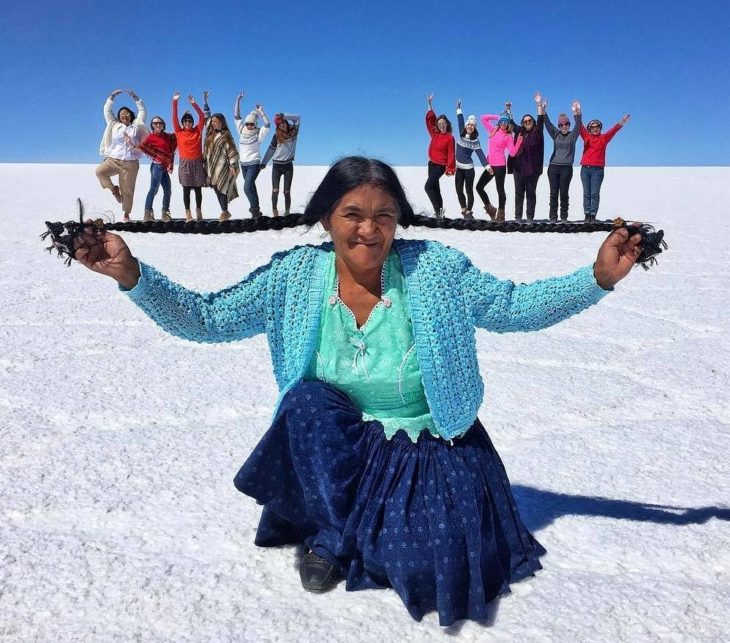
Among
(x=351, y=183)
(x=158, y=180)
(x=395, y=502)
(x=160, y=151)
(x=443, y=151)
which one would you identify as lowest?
(x=395, y=502)

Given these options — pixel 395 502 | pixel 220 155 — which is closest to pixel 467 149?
pixel 220 155

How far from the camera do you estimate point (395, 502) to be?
1.92 meters

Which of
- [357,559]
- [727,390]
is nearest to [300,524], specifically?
[357,559]

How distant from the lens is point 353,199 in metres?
1.89

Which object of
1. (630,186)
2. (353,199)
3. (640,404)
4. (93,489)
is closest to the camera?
(353,199)

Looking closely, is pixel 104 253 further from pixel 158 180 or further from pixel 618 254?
pixel 158 180

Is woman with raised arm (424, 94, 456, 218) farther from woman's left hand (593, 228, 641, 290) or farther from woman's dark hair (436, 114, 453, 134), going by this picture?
woman's left hand (593, 228, 641, 290)

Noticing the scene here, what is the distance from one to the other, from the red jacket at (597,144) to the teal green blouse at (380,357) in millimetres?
7932

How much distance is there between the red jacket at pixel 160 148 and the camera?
28.6ft

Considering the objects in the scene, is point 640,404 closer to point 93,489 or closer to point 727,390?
point 727,390

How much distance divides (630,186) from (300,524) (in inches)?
860

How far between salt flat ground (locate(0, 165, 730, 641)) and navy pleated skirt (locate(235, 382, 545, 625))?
0.08 m

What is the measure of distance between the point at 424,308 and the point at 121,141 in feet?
24.9

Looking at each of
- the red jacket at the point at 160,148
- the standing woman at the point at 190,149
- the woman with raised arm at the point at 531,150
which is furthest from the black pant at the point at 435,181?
the red jacket at the point at 160,148
